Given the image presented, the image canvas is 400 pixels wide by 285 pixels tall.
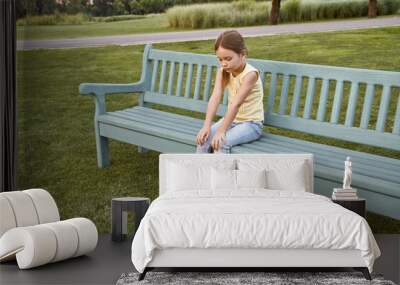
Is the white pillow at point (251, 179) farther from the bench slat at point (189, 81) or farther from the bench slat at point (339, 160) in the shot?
the bench slat at point (189, 81)

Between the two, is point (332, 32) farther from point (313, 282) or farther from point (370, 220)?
point (313, 282)

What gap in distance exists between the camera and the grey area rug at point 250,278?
452 cm

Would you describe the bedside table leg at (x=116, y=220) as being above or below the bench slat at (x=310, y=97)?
below

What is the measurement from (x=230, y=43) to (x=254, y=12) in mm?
651

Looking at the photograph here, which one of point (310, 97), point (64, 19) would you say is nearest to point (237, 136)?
point (310, 97)

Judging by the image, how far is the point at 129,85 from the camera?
21.6ft

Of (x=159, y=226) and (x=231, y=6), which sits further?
(x=231, y=6)

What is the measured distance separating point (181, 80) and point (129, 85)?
0.40 metres

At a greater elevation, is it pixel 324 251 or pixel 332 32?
pixel 332 32

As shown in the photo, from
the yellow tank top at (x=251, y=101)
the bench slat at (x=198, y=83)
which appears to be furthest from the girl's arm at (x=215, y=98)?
the bench slat at (x=198, y=83)

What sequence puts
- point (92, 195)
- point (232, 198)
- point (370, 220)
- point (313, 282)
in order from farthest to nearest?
point (92, 195), point (370, 220), point (232, 198), point (313, 282)

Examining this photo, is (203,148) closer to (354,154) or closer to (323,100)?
(323,100)

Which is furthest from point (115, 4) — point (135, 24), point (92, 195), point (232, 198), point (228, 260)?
point (228, 260)

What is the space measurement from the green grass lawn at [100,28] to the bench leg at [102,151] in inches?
34.3
